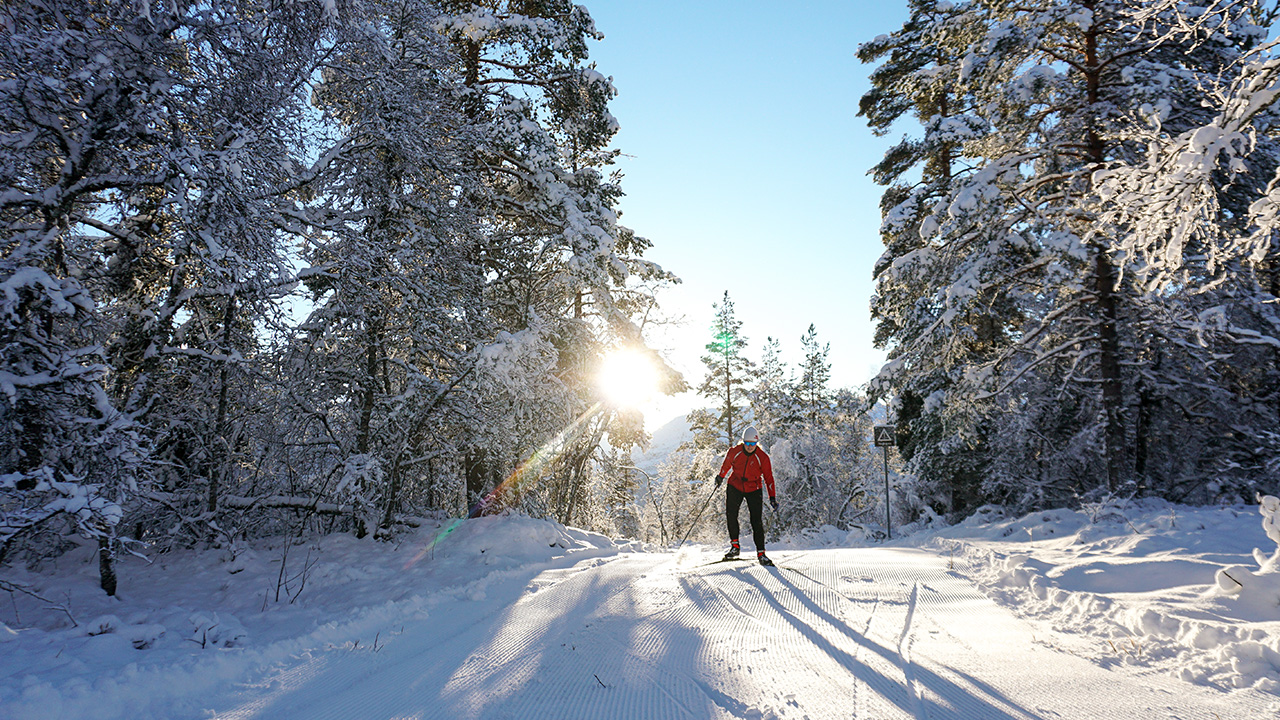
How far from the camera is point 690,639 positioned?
382 centimetres

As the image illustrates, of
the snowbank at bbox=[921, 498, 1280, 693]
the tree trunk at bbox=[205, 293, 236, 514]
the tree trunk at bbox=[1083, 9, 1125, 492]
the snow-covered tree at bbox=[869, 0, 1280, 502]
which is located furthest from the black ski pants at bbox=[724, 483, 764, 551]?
the tree trunk at bbox=[205, 293, 236, 514]

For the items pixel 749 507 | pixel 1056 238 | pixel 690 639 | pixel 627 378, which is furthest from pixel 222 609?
pixel 1056 238

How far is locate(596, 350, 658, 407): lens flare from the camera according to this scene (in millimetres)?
12234

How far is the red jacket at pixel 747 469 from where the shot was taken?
8500 millimetres

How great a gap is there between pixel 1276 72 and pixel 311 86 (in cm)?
960

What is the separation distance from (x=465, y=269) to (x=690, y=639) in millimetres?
7979

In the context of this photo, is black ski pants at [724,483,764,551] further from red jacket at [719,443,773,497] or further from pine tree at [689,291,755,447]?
pine tree at [689,291,755,447]

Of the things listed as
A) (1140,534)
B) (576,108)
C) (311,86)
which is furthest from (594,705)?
(576,108)

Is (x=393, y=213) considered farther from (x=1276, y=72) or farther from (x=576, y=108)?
(x=1276, y=72)

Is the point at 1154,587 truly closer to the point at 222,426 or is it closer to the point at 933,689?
the point at 933,689

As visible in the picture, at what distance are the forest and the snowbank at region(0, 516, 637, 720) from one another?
514mm

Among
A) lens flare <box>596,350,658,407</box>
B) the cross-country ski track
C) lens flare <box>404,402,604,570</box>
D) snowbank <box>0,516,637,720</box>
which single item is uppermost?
lens flare <box>596,350,658,407</box>

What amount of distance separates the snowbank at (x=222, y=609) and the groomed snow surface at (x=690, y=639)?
0.03 meters

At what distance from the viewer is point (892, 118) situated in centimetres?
1820
